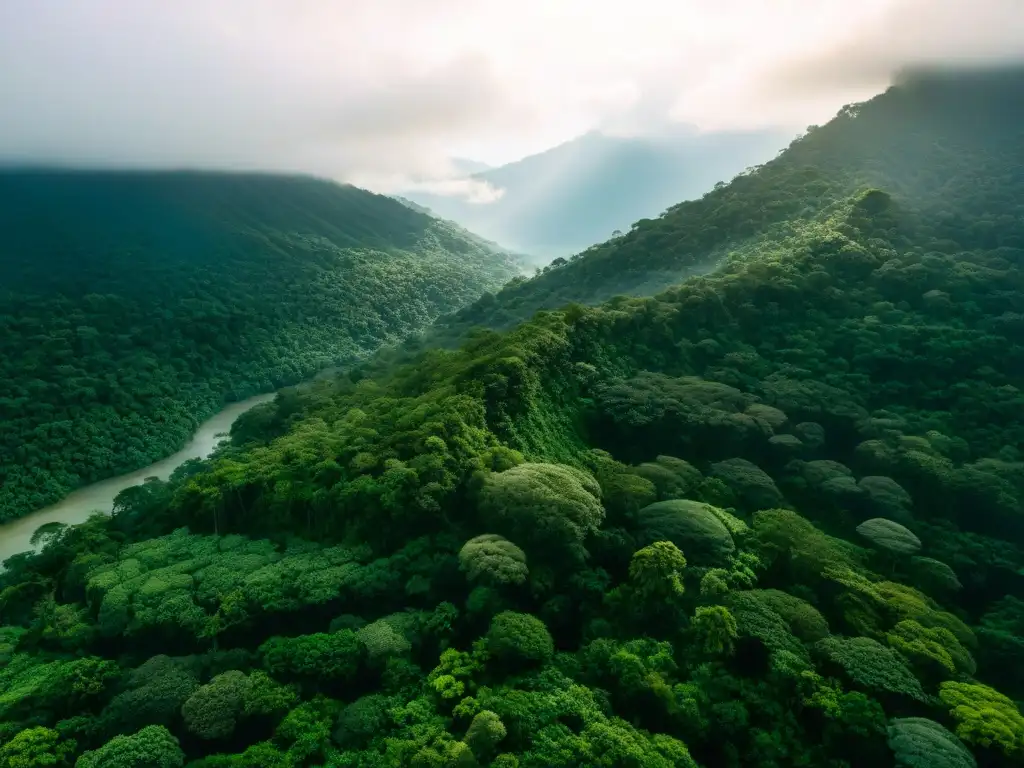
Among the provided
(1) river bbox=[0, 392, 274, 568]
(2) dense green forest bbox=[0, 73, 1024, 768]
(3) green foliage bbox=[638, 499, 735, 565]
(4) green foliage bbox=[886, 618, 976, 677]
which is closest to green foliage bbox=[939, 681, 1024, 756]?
(2) dense green forest bbox=[0, 73, 1024, 768]

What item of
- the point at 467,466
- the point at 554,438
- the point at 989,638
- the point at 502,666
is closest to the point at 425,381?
the point at 554,438

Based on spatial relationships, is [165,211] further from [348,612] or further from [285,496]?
[348,612]

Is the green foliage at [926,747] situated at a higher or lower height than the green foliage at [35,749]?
lower

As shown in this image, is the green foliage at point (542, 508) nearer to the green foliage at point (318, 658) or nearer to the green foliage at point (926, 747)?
the green foliage at point (318, 658)

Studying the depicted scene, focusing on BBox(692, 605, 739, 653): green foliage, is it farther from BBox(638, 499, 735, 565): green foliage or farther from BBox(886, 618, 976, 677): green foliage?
BBox(886, 618, 976, 677): green foliage

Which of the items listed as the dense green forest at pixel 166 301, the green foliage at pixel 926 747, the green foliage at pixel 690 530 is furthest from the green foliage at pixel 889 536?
the dense green forest at pixel 166 301

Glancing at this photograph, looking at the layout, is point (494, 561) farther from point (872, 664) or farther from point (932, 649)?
point (932, 649)

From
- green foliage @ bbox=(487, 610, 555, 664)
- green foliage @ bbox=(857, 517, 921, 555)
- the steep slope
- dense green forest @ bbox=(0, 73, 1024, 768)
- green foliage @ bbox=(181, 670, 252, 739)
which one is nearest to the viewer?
dense green forest @ bbox=(0, 73, 1024, 768)
